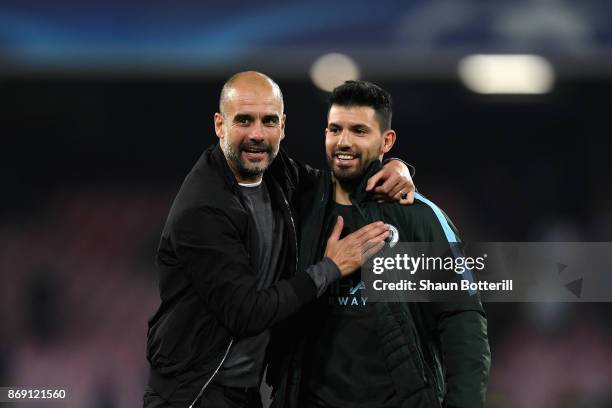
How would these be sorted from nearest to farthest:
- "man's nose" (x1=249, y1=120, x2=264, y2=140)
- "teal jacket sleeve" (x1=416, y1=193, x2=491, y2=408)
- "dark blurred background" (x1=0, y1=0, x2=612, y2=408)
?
1. "teal jacket sleeve" (x1=416, y1=193, x2=491, y2=408)
2. "man's nose" (x1=249, y1=120, x2=264, y2=140)
3. "dark blurred background" (x1=0, y1=0, x2=612, y2=408)

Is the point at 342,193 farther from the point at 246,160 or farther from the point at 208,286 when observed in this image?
the point at 208,286

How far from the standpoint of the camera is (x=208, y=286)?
1569 millimetres

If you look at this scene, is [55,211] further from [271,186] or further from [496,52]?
[271,186]

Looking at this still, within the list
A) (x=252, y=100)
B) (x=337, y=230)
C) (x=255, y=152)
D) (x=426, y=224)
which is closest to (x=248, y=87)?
(x=252, y=100)

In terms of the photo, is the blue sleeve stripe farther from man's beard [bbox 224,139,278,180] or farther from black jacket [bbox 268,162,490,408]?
man's beard [bbox 224,139,278,180]

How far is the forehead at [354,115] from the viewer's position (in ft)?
5.47

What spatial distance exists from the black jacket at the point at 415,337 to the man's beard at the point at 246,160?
142mm

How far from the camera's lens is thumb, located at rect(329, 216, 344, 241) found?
160 cm

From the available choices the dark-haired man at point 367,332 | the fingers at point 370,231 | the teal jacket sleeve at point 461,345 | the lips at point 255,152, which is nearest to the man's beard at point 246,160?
the lips at point 255,152

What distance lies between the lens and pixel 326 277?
155 centimetres

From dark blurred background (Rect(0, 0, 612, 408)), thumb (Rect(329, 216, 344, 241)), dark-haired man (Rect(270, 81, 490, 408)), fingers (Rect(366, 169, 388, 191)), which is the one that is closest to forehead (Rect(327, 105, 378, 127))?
dark-haired man (Rect(270, 81, 490, 408))

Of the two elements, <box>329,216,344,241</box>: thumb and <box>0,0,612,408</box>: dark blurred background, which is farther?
<box>0,0,612,408</box>: dark blurred background

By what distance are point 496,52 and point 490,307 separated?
1.60 meters

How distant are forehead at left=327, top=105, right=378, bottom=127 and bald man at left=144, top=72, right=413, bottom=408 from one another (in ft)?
0.38
